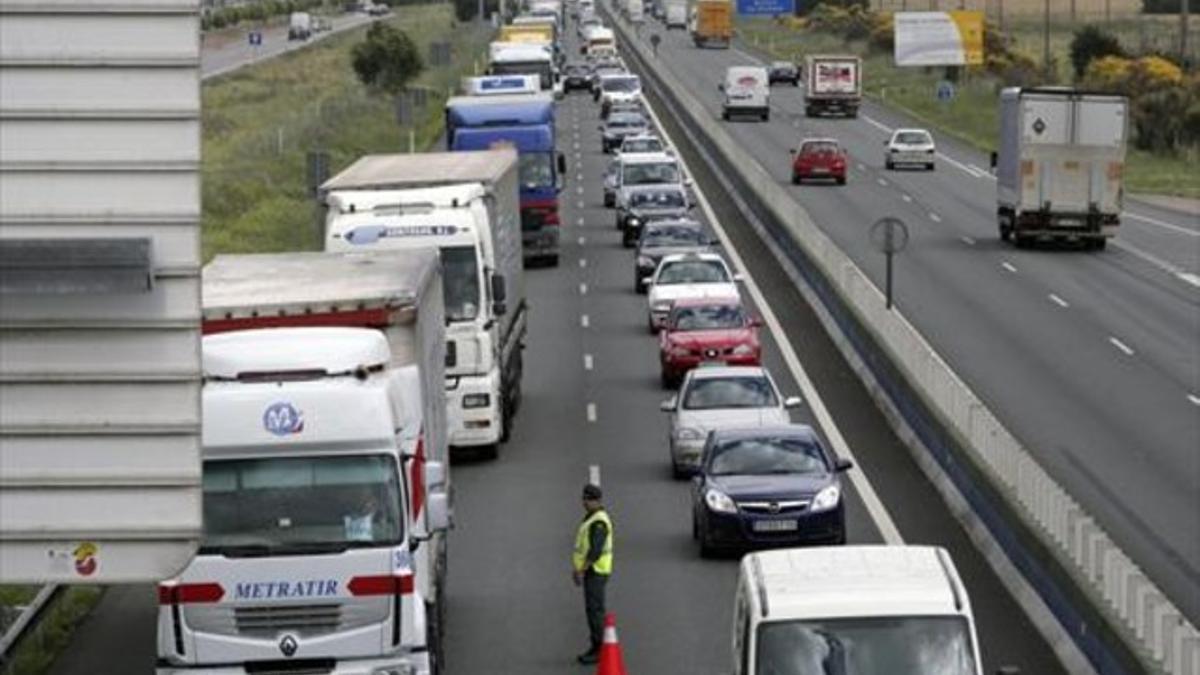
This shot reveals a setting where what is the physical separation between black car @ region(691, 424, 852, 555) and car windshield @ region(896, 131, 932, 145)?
65.3 meters

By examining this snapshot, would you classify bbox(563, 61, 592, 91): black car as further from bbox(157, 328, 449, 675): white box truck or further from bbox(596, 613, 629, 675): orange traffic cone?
bbox(157, 328, 449, 675): white box truck

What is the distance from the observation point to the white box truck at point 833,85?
4633 inches

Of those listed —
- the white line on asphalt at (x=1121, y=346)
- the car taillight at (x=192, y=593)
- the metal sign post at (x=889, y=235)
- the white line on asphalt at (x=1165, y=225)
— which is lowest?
the white line on asphalt at (x=1165, y=225)

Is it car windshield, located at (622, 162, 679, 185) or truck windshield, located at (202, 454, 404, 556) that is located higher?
truck windshield, located at (202, 454, 404, 556)

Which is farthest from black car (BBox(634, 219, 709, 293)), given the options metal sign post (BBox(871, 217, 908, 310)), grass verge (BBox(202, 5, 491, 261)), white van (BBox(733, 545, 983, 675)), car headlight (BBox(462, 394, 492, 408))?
white van (BBox(733, 545, 983, 675))

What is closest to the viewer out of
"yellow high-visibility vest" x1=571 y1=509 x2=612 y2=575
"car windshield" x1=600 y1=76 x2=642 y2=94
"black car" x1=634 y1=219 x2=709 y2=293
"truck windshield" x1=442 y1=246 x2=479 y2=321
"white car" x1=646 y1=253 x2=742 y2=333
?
"yellow high-visibility vest" x1=571 y1=509 x2=612 y2=575

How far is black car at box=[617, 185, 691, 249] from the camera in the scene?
2571 inches

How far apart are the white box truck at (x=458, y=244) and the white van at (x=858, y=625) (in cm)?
1594

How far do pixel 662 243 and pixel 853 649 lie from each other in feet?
136

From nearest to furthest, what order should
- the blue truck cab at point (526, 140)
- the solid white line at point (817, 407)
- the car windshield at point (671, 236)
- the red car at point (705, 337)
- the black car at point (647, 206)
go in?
1. the solid white line at point (817, 407)
2. the red car at point (705, 337)
3. the car windshield at point (671, 236)
4. the blue truck cab at point (526, 140)
5. the black car at point (647, 206)

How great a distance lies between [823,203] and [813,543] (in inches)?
2028

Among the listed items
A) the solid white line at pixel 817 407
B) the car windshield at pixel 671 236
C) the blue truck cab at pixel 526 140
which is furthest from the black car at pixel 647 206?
the car windshield at pixel 671 236

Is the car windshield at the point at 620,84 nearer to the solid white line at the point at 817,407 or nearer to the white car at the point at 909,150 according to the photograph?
the white car at the point at 909,150

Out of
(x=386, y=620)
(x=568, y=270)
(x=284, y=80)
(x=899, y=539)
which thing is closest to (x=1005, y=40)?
(x=284, y=80)
